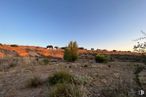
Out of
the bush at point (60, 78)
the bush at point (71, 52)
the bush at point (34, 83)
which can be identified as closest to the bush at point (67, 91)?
the bush at point (60, 78)

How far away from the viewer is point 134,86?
33.9 ft

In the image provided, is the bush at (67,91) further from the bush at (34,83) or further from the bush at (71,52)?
the bush at (71,52)

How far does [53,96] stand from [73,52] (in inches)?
598

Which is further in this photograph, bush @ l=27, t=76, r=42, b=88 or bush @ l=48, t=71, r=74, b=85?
bush @ l=27, t=76, r=42, b=88

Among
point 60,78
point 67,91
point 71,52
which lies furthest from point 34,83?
point 71,52

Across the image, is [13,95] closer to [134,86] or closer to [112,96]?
[112,96]

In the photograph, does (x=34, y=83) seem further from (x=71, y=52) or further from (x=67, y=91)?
(x=71, y=52)

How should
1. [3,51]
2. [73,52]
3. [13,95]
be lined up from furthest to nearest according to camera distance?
Answer: [3,51], [73,52], [13,95]

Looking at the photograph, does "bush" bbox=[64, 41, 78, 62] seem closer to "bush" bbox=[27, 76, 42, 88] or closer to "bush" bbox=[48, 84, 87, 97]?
"bush" bbox=[27, 76, 42, 88]

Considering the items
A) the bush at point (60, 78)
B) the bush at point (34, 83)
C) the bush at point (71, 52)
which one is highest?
the bush at point (71, 52)

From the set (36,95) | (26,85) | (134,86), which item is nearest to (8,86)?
(26,85)

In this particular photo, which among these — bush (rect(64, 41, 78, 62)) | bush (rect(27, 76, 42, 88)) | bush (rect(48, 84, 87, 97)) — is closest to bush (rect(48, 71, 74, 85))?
bush (rect(27, 76, 42, 88))

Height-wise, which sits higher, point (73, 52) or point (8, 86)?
point (73, 52)

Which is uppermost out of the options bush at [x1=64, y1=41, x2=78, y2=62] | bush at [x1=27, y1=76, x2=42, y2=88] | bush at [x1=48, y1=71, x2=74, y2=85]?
bush at [x1=64, y1=41, x2=78, y2=62]
